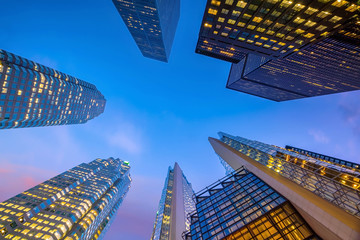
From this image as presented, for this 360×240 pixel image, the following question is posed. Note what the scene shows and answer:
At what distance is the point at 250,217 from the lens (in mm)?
25500

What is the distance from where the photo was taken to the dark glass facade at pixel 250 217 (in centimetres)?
2231

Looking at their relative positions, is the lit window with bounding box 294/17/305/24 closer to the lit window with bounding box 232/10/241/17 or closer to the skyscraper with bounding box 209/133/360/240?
the lit window with bounding box 232/10/241/17

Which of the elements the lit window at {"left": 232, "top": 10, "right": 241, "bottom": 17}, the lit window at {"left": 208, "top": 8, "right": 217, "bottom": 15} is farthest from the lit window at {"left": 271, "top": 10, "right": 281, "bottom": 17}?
the lit window at {"left": 208, "top": 8, "right": 217, "bottom": 15}

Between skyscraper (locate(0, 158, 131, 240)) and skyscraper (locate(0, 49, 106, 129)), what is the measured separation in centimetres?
3820

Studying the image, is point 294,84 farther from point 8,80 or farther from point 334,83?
point 8,80

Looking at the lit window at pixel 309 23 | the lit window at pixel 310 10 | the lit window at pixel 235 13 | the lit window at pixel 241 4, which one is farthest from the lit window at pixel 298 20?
the lit window at pixel 235 13

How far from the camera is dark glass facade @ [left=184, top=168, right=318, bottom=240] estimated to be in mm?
22312

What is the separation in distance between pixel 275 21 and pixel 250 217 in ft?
158

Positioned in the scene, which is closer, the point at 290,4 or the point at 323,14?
the point at 290,4

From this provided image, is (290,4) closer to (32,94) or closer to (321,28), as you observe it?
(321,28)

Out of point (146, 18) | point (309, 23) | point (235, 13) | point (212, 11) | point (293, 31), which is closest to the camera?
point (309, 23)

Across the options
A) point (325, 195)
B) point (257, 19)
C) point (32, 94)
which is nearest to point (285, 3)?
point (257, 19)

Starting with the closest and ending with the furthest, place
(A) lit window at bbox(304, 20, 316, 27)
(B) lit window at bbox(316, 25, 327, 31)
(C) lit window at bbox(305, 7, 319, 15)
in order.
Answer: (C) lit window at bbox(305, 7, 319, 15), (A) lit window at bbox(304, 20, 316, 27), (B) lit window at bbox(316, 25, 327, 31)

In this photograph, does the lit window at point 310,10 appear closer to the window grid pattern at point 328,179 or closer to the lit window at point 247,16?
the lit window at point 247,16
